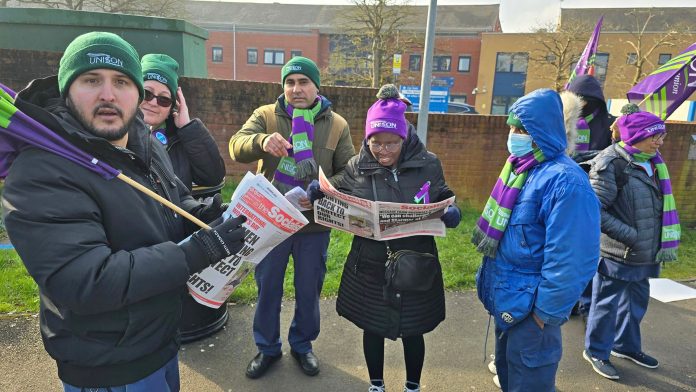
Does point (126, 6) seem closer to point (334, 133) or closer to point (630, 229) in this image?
point (334, 133)

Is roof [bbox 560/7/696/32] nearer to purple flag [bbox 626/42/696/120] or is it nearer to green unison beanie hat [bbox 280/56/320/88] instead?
purple flag [bbox 626/42/696/120]

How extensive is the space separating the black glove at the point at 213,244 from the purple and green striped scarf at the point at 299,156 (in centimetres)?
129

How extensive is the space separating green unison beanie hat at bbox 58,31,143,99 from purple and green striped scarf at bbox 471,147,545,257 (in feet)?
6.42

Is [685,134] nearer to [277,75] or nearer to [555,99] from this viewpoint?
[555,99]

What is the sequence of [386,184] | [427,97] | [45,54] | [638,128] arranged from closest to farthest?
[386,184] → [638,128] → [45,54] → [427,97]

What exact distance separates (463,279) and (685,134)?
5825mm

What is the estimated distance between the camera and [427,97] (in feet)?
22.7

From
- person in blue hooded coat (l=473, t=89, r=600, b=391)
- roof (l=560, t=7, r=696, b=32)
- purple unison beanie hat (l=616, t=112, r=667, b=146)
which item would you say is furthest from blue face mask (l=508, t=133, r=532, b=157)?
roof (l=560, t=7, r=696, b=32)

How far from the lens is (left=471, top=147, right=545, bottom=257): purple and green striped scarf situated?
7.73 feet

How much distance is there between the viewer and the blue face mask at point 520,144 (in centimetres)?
233

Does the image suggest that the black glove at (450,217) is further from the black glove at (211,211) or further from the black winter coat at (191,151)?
the black winter coat at (191,151)

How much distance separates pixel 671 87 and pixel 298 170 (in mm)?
3865

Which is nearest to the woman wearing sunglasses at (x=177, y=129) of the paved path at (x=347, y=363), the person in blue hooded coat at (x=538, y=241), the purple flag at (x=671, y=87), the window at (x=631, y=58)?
the paved path at (x=347, y=363)

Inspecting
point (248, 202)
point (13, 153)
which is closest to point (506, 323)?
point (248, 202)
